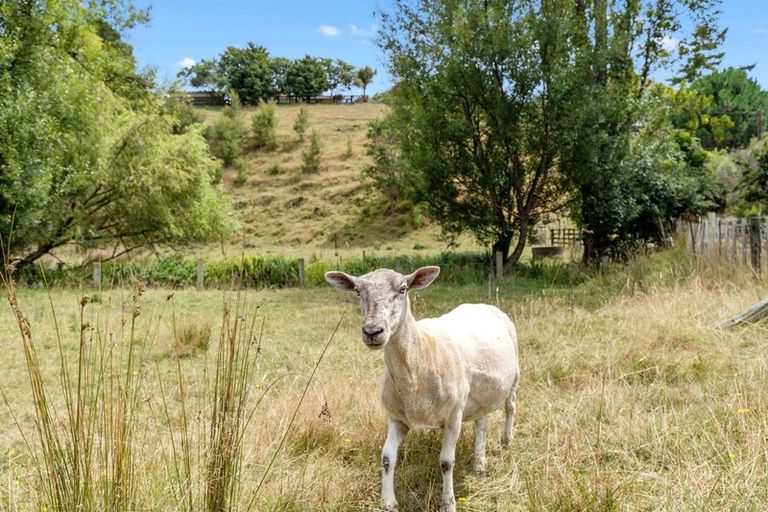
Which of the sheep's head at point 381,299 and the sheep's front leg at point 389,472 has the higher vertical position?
the sheep's head at point 381,299

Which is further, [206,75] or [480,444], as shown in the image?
[206,75]

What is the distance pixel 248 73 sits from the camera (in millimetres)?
77750

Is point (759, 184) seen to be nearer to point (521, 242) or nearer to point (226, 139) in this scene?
point (521, 242)

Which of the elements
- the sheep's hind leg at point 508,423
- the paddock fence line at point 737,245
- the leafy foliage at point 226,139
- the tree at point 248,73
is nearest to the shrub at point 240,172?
the leafy foliage at point 226,139

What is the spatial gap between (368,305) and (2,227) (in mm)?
16689

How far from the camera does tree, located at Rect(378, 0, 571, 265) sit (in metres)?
17.0

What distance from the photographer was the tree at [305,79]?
264ft

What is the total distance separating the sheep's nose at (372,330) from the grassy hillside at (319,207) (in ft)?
82.4

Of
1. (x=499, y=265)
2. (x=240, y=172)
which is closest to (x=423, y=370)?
(x=499, y=265)

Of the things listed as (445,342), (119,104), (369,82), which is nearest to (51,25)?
(119,104)

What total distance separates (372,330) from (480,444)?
1724 mm

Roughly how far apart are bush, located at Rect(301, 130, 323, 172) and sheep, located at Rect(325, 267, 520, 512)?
45316 mm

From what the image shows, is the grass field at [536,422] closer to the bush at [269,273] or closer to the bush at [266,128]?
the bush at [269,273]

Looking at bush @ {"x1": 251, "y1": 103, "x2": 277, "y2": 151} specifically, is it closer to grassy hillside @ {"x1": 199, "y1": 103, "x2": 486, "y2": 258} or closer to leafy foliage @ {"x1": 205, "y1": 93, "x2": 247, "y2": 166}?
grassy hillside @ {"x1": 199, "y1": 103, "x2": 486, "y2": 258}
